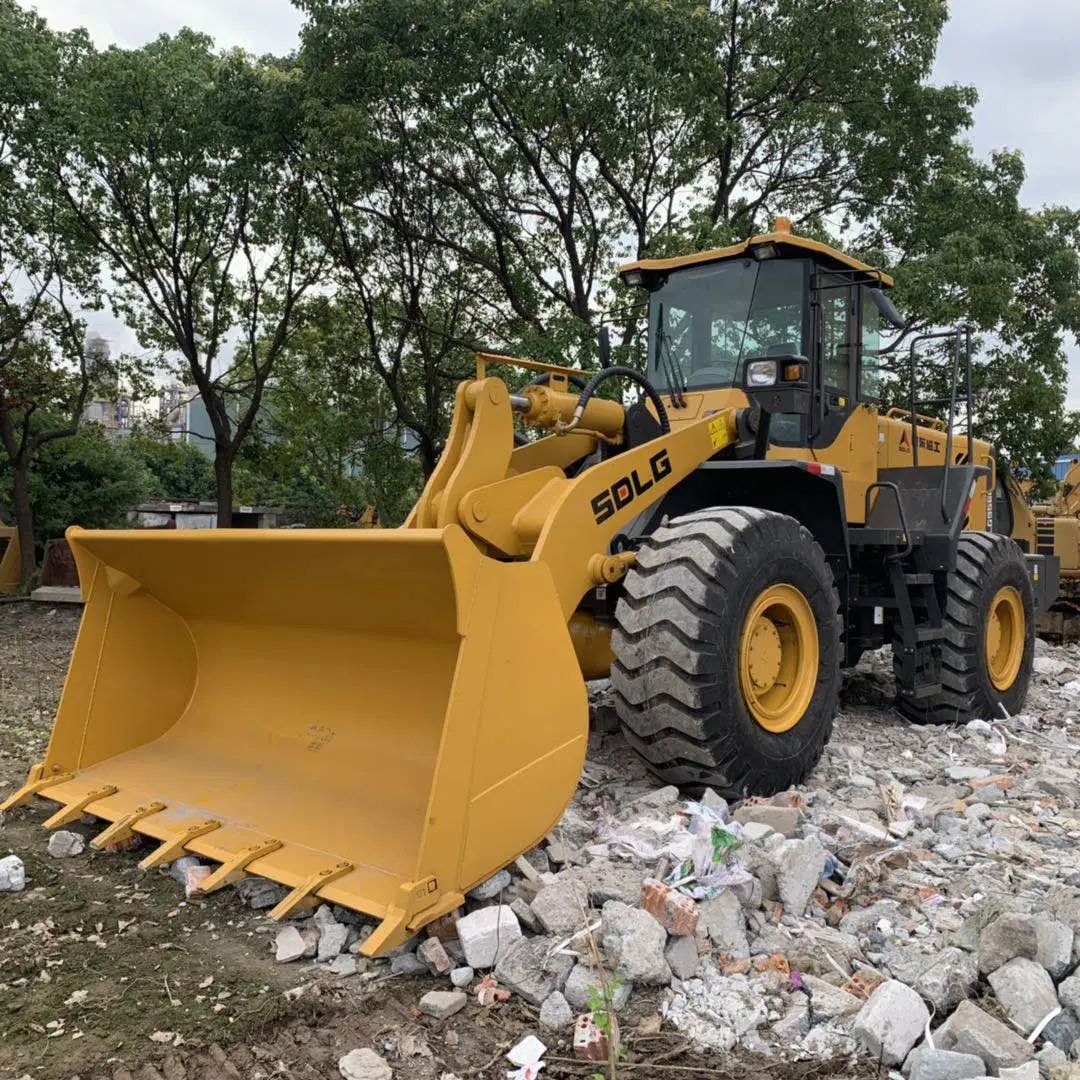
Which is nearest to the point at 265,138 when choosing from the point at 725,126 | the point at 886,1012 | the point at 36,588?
the point at 725,126

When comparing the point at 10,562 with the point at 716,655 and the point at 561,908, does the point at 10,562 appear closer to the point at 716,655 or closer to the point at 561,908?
the point at 716,655

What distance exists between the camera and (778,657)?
14.2ft

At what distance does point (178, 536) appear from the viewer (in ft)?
12.5

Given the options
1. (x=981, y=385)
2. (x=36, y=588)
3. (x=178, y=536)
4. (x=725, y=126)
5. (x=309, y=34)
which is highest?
(x=309, y=34)

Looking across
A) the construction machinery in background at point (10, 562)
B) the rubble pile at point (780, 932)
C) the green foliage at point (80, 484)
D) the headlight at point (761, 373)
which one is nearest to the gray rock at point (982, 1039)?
the rubble pile at point (780, 932)

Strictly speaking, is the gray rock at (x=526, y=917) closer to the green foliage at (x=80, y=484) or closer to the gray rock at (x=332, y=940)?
the gray rock at (x=332, y=940)

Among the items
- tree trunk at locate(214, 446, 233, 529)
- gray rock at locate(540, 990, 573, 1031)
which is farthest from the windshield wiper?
tree trunk at locate(214, 446, 233, 529)

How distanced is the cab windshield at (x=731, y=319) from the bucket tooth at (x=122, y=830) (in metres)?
3.52

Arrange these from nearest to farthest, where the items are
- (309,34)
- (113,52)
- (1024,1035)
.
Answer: (1024,1035) < (309,34) < (113,52)

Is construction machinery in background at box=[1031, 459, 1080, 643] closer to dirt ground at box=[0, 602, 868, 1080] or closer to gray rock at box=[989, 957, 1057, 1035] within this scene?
gray rock at box=[989, 957, 1057, 1035]

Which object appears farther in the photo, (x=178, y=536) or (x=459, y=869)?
(x=178, y=536)

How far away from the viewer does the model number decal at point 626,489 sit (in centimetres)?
388

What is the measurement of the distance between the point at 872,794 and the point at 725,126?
31.7 ft

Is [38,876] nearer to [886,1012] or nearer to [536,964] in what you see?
[536,964]
